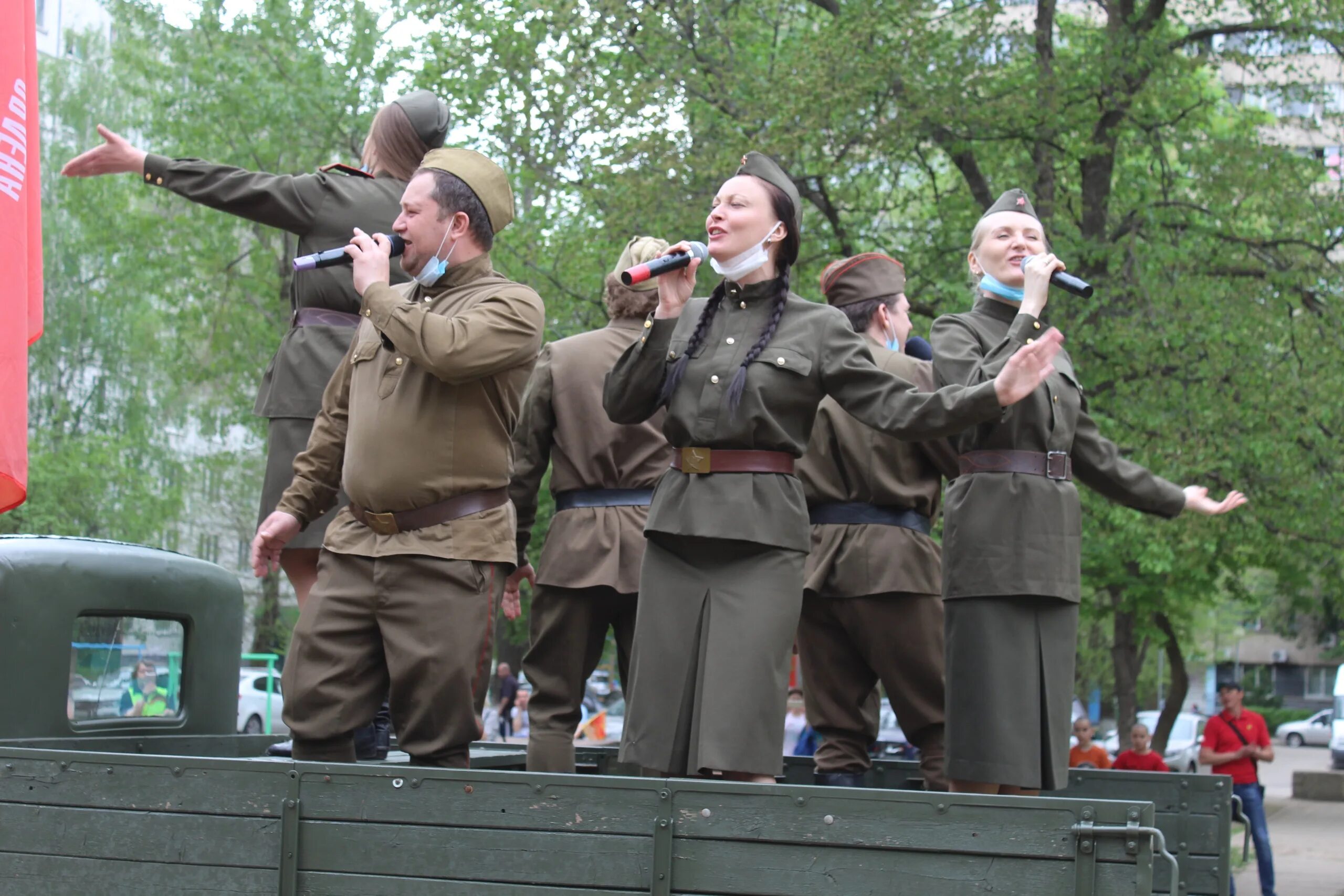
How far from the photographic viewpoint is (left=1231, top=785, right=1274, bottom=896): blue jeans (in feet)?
37.6

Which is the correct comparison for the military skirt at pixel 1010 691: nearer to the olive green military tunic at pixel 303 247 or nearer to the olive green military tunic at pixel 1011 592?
the olive green military tunic at pixel 1011 592

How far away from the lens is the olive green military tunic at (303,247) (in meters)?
4.93

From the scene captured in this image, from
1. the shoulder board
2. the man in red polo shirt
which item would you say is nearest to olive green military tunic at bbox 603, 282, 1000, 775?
the shoulder board

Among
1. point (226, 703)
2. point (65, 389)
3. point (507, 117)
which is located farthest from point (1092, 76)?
point (65, 389)

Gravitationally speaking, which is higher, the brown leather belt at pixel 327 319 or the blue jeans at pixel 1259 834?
the brown leather belt at pixel 327 319

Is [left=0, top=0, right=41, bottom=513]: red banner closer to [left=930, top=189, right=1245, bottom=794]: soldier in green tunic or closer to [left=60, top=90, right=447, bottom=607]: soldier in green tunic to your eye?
[left=60, top=90, right=447, bottom=607]: soldier in green tunic

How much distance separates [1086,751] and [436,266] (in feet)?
34.9

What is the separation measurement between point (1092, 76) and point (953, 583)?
11226 mm

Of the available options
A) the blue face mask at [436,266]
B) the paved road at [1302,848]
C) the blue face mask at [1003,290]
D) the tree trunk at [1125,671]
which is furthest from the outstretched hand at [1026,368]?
the tree trunk at [1125,671]

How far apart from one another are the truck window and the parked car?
24.4m

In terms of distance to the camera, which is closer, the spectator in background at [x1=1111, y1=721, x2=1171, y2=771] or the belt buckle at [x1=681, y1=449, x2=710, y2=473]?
the belt buckle at [x1=681, y1=449, x2=710, y2=473]

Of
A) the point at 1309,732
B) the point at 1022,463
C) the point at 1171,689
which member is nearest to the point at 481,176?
the point at 1022,463

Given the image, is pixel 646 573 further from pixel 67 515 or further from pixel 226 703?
pixel 67 515

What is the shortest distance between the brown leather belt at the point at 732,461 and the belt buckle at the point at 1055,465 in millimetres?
739
